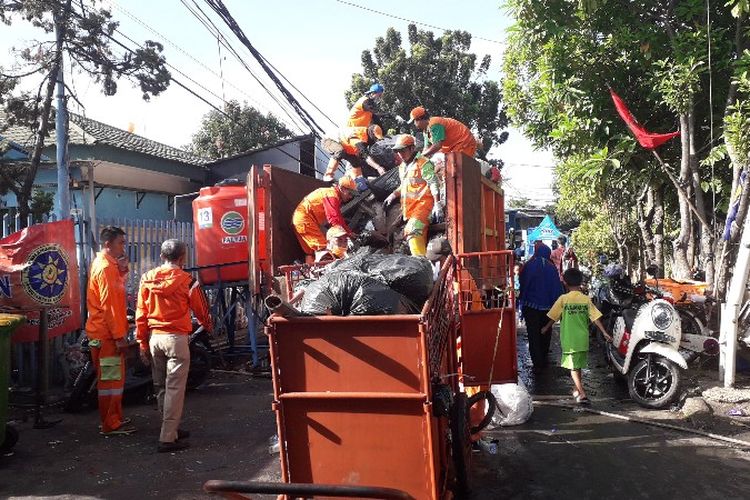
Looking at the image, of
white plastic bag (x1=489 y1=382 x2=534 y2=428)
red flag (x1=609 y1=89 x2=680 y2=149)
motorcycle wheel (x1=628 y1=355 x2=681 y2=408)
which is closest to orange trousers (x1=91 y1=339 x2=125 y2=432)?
white plastic bag (x1=489 y1=382 x2=534 y2=428)

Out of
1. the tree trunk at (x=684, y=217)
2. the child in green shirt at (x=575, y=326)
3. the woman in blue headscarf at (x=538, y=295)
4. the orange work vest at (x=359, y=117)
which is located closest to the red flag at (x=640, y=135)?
the tree trunk at (x=684, y=217)

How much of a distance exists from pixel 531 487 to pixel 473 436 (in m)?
0.65

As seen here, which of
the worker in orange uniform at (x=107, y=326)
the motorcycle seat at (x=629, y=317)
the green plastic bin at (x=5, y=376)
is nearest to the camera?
the green plastic bin at (x=5, y=376)

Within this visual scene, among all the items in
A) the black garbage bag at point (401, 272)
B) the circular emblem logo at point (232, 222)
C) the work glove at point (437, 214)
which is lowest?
the black garbage bag at point (401, 272)

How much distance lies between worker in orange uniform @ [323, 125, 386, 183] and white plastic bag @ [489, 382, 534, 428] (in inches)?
131

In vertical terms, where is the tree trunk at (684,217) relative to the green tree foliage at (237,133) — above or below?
below

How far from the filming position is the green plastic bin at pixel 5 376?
4.68m

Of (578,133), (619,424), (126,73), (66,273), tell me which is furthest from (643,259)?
(66,273)

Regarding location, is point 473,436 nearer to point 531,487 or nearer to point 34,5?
point 531,487

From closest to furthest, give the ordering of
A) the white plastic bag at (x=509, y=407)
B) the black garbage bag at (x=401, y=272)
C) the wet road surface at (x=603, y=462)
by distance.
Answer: the black garbage bag at (x=401, y=272), the wet road surface at (x=603, y=462), the white plastic bag at (x=509, y=407)

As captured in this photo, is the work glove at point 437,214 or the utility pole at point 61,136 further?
the utility pole at point 61,136

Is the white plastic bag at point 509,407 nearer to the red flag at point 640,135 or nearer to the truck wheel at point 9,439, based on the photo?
the truck wheel at point 9,439

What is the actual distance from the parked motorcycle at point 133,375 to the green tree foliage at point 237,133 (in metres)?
16.7

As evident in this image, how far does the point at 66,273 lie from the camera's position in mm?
6949
